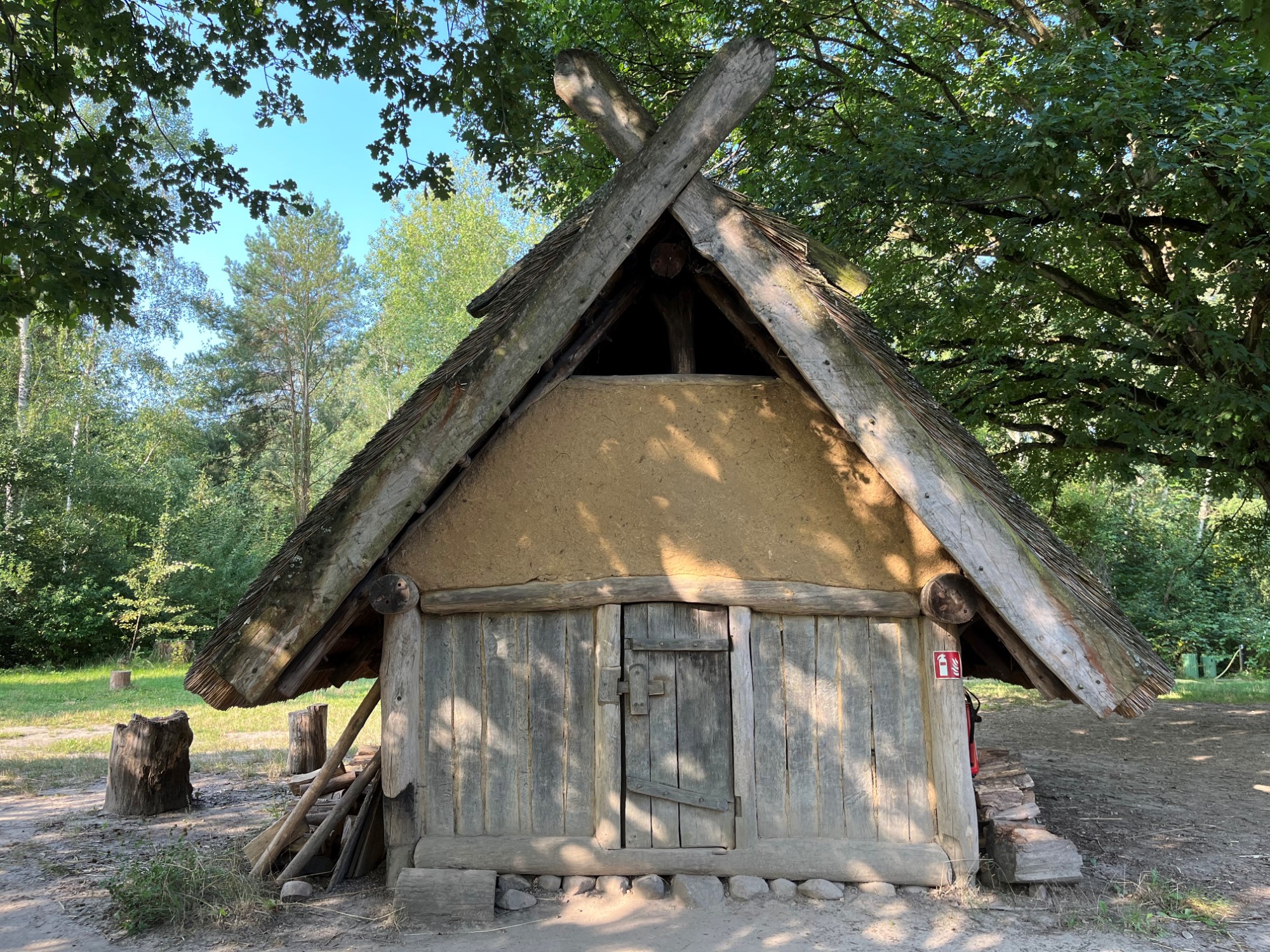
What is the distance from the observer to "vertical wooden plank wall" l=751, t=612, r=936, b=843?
16.0 feet

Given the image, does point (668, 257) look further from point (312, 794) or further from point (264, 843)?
point (264, 843)

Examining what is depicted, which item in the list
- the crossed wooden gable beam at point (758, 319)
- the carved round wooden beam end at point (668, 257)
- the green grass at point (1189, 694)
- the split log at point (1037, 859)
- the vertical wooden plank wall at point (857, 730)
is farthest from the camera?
the green grass at point (1189, 694)

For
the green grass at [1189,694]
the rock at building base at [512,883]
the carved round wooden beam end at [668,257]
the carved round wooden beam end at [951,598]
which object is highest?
the carved round wooden beam end at [668,257]

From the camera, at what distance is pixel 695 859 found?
4836 mm

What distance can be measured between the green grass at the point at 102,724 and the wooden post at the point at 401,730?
170 inches

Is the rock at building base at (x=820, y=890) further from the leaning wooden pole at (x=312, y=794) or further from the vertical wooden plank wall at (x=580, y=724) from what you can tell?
the leaning wooden pole at (x=312, y=794)

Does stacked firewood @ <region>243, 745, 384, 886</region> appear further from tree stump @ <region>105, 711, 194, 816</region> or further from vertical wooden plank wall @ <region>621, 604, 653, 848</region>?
tree stump @ <region>105, 711, 194, 816</region>

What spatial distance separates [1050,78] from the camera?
719 cm

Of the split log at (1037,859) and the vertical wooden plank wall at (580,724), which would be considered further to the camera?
the vertical wooden plank wall at (580,724)

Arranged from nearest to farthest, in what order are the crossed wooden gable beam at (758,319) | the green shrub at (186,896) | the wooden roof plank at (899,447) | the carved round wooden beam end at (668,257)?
1. the wooden roof plank at (899,447)
2. the crossed wooden gable beam at (758,319)
3. the green shrub at (186,896)
4. the carved round wooden beam end at (668,257)

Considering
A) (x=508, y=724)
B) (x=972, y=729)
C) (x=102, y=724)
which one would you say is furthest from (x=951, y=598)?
(x=102, y=724)

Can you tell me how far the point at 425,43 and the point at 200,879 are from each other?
6.42 m

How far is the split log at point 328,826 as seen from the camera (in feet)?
16.4

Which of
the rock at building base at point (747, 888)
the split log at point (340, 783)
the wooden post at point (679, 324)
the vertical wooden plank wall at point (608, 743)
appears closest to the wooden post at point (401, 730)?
the split log at point (340, 783)
